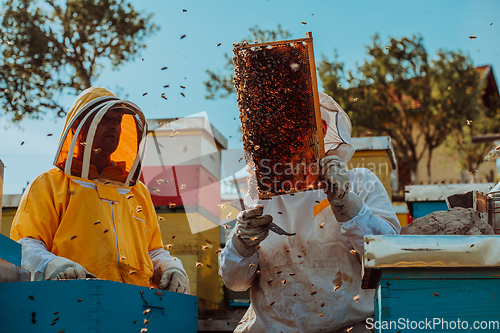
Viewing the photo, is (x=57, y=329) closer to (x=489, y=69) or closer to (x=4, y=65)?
(x=4, y=65)

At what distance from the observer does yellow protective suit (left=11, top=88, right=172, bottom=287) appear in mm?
2574

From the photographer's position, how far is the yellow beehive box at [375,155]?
5.00 metres

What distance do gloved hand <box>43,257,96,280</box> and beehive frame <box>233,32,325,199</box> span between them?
0.95 m

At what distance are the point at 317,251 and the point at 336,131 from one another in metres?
0.68

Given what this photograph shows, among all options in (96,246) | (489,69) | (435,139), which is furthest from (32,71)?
(489,69)

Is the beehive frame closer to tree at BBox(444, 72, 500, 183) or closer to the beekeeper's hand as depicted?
the beekeeper's hand

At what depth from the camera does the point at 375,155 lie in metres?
5.06

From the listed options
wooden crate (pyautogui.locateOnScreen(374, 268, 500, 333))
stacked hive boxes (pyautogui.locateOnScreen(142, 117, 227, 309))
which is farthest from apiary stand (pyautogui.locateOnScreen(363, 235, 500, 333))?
stacked hive boxes (pyautogui.locateOnScreen(142, 117, 227, 309))

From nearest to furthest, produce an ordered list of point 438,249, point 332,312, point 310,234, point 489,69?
point 438,249 → point 332,312 → point 310,234 → point 489,69

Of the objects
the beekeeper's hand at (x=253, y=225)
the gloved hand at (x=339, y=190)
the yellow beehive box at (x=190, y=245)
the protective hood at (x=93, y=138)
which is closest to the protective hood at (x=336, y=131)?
the gloved hand at (x=339, y=190)

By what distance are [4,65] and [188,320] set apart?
43.6 ft

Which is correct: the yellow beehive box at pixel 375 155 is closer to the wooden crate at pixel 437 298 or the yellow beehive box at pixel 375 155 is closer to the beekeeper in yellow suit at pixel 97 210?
the beekeeper in yellow suit at pixel 97 210

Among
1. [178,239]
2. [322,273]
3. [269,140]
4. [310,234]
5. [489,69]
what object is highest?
[489,69]

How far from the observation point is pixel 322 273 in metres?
2.40
